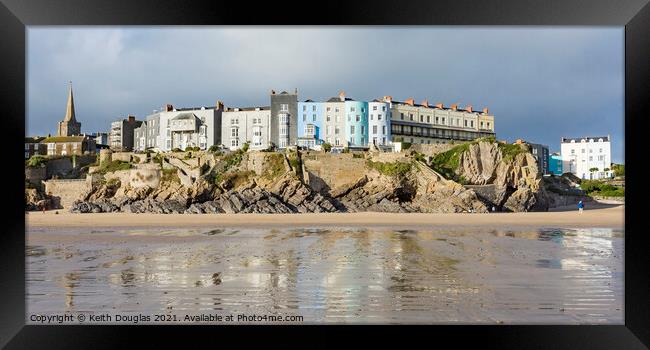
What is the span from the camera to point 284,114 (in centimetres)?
4891

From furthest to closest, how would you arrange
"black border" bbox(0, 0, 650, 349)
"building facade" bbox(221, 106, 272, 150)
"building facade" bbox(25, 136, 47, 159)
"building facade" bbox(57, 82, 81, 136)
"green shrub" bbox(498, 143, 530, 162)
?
"building facade" bbox(57, 82, 81, 136)
"building facade" bbox(25, 136, 47, 159)
"building facade" bbox(221, 106, 272, 150)
"green shrub" bbox(498, 143, 530, 162)
"black border" bbox(0, 0, 650, 349)

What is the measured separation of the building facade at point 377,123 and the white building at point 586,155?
37948 millimetres

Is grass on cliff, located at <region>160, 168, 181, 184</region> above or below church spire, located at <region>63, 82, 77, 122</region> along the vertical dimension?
below

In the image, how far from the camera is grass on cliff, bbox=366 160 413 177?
33281mm

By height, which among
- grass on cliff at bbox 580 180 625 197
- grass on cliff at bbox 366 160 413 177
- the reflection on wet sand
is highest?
grass on cliff at bbox 366 160 413 177

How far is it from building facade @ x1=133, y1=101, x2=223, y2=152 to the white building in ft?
177

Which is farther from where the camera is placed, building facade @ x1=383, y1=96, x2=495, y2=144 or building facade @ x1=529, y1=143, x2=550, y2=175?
building facade @ x1=529, y1=143, x2=550, y2=175

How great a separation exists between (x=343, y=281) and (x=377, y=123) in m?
44.9

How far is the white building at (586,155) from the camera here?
7206 cm

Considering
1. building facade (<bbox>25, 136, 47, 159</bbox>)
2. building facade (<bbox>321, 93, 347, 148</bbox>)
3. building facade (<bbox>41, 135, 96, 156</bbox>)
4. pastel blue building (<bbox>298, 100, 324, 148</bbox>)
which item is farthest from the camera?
building facade (<bbox>41, 135, 96, 156</bbox>)

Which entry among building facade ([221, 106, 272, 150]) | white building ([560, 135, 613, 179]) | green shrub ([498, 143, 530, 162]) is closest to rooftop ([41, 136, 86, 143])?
building facade ([221, 106, 272, 150])

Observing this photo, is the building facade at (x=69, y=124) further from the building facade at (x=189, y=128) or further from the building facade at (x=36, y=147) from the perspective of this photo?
the building facade at (x=189, y=128)

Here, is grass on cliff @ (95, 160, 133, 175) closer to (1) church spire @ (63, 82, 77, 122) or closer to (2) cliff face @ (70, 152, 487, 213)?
(2) cliff face @ (70, 152, 487, 213)
